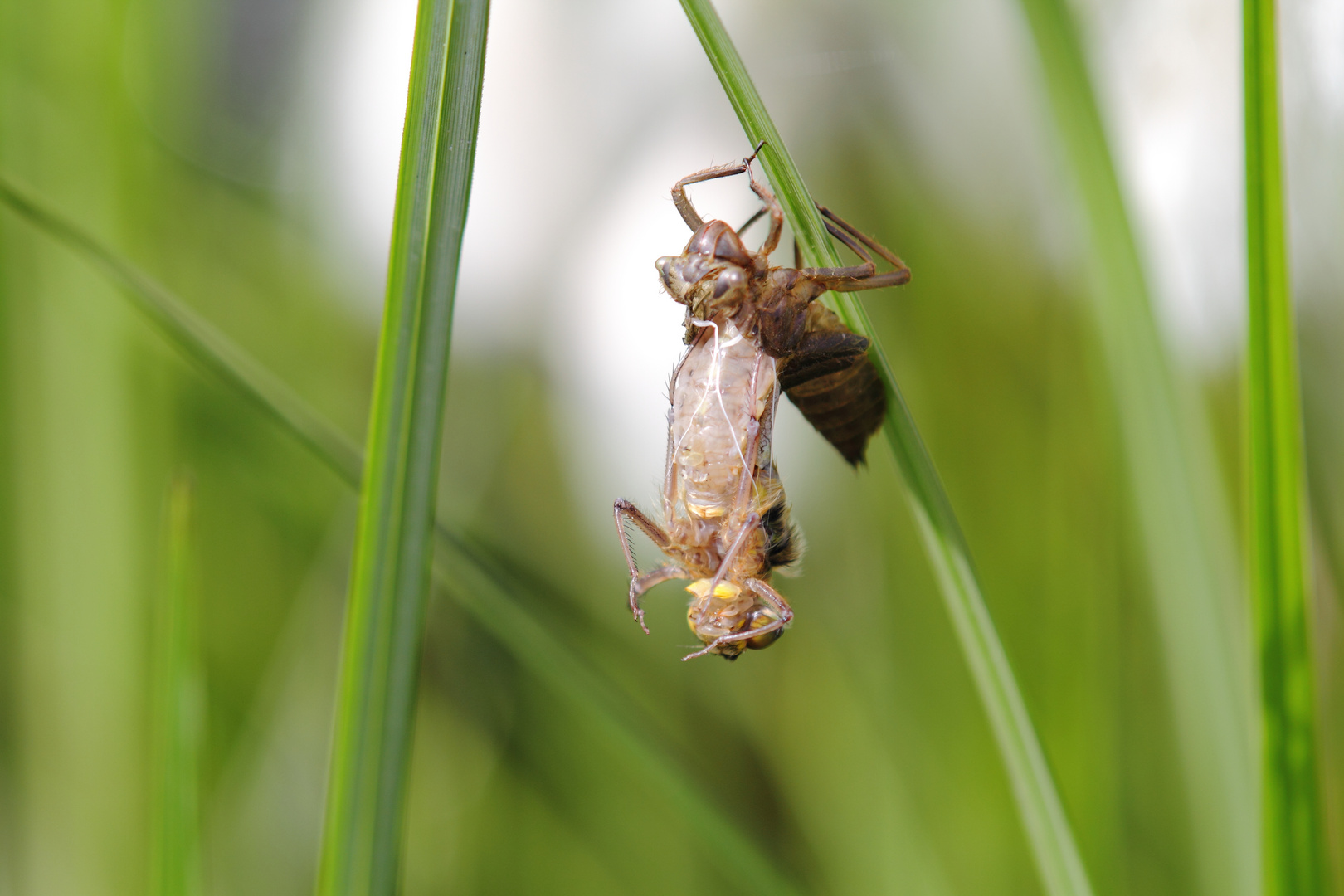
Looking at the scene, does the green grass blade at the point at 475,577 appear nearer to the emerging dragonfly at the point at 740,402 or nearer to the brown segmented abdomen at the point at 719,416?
the emerging dragonfly at the point at 740,402

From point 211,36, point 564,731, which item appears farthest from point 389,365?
point 211,36

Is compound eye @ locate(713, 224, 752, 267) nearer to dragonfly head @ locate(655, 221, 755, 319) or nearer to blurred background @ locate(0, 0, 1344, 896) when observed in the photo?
dragonfly head @ locate(655, 221, 755, 319)

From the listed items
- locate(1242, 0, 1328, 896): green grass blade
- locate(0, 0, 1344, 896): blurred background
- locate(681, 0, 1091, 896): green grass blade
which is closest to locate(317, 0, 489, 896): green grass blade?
locate(681, 0, 1091, 896): green grass blade

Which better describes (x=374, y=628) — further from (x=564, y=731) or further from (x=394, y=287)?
(x=564, y=731)

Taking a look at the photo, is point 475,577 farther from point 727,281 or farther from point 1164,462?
point 1164,462

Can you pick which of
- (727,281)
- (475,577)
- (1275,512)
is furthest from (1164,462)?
(475,577)
